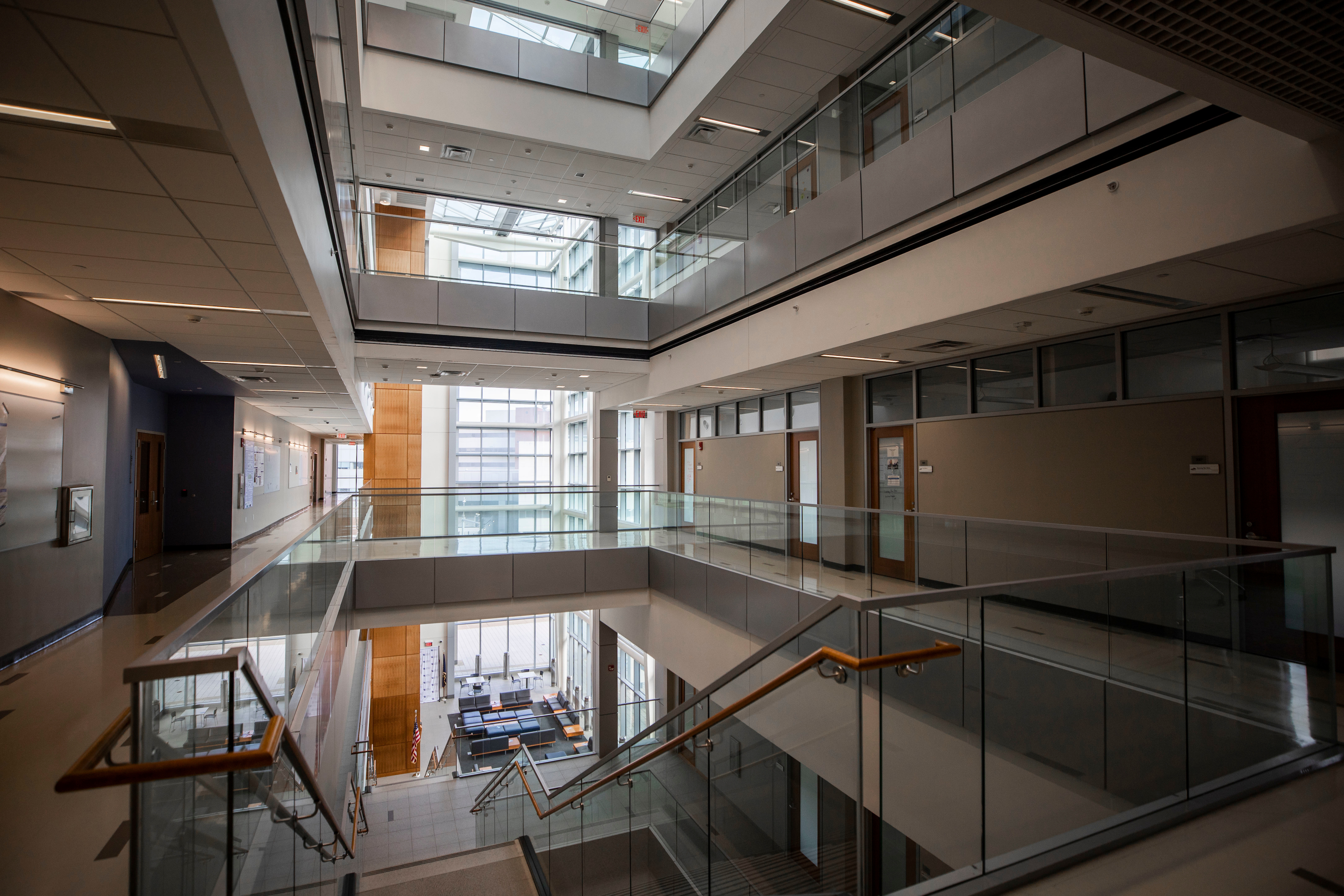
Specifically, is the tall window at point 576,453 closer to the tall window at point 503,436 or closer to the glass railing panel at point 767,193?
the tall window at point 503,436

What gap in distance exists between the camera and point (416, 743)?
17344mm

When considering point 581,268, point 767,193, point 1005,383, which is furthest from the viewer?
point 581,268

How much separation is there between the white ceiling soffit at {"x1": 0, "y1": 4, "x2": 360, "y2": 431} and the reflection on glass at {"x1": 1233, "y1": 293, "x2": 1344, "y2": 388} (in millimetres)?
7328

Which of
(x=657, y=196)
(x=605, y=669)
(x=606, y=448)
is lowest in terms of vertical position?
(x=605, y=669)

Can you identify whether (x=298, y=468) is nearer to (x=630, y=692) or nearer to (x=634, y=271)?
(x=630, y=692)

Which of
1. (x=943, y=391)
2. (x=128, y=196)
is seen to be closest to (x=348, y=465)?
(x=943, y=391)

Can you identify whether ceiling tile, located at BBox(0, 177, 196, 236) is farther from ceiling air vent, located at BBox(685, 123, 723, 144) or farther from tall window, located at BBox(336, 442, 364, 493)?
tall window, located at BBox(336, 442, 364, 493)

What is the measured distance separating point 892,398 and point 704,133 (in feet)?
19.0

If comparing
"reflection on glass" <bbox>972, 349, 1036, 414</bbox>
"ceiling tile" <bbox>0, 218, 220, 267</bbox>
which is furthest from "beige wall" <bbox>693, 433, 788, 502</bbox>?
"ceiling tile" <bbox>0, 218, 220, 267</bbox>

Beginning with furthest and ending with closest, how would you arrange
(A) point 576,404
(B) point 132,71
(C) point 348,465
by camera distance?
(C) point 348,465
(A) point 576,404
(B) point 132,71

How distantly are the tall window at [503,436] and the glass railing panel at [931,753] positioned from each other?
21.4 meters

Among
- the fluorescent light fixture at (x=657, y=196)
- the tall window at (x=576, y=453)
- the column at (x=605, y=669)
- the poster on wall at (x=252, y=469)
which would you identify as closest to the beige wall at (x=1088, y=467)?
the fluorescent light fixture at (x=657, y=196)

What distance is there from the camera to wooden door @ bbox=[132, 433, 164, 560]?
35.8 feet

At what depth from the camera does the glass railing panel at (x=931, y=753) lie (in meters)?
2.35
